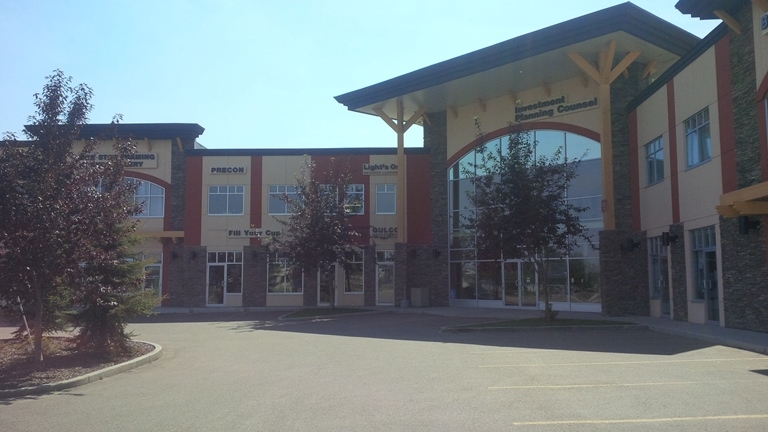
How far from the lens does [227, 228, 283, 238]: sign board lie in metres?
34.0

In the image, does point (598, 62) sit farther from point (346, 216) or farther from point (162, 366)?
point (162, 366)

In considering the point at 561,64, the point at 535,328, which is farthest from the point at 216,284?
the point at 561,64

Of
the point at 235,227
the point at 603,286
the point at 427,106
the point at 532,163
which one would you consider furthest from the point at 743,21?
the point at 235,227

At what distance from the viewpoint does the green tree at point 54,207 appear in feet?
38.7

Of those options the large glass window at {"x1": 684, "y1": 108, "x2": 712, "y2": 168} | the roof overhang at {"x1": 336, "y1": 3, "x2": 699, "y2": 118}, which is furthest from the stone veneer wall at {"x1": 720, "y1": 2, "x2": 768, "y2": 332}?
the roof overhang at {"x1": 336, "y1": 3, "x2": 699, "y2": 118}

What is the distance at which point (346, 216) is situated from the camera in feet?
99.5

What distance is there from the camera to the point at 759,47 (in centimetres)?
1648

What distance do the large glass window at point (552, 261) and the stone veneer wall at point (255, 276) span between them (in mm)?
9236

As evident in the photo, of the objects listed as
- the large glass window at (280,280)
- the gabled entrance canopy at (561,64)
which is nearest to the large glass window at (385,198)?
the gabled entrance canopy at (561,64)

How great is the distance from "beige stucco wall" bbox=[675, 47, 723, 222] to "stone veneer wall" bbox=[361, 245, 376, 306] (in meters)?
16.0

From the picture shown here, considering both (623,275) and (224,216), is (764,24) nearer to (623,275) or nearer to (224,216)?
(623,275)

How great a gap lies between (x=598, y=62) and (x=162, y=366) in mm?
19267

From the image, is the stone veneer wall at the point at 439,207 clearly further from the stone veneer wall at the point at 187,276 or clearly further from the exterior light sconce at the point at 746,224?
the exterior light sconce at the point at 746,224

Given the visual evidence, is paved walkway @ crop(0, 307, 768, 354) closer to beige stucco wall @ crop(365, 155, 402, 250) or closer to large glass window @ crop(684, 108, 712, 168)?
beige stucco wall @ crop(365, 155, 402, 250)
